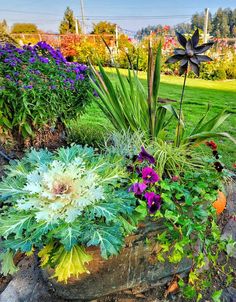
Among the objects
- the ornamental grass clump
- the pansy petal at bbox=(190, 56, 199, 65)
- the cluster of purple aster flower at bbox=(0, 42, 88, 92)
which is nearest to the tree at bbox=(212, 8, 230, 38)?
the cluster of purple aster flower at bbox=(0, 42, 88, 92)

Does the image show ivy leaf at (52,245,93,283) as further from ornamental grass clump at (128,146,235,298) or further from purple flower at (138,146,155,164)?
purple flower at (138,146,155,164)

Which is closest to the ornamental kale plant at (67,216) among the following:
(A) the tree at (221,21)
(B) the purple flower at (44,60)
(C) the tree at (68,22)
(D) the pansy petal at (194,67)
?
(D) the pansy petal at (194,67)

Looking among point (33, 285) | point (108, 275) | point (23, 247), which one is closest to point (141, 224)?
point (108, 275)

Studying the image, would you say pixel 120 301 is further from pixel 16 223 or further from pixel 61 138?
pixel 61 138

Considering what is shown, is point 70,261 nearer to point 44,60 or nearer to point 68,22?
point 44,60

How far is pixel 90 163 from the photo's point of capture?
55.9 inches

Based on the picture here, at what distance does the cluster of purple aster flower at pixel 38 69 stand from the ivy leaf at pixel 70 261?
4.45 ft

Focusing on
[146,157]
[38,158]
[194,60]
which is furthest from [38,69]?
[146,157]

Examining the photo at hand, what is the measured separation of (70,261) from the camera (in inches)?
43.6

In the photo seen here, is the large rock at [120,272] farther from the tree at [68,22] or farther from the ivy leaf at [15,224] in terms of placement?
the tree at [68,22]

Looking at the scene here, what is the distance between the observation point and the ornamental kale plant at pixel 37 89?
2084 millimetres

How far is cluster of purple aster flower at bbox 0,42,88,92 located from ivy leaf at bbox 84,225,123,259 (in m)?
A: 1.36

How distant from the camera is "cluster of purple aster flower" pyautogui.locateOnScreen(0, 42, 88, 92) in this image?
7.04 feet

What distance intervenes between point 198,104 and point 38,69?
3539 mm
